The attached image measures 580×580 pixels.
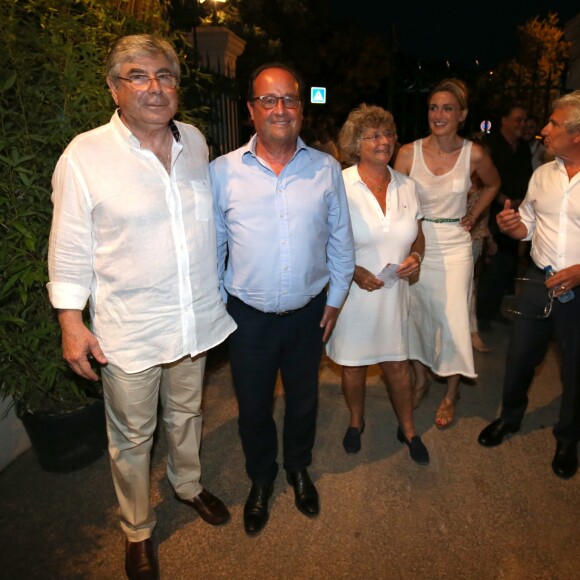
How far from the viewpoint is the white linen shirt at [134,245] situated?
2111 millimetres

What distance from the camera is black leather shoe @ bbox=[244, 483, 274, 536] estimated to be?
9.35ft

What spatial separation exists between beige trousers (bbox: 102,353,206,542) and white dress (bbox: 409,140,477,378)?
5.77ft

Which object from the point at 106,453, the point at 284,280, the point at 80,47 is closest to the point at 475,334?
the point at 284,280

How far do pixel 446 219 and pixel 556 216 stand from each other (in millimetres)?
695

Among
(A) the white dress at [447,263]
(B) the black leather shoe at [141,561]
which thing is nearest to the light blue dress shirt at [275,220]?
(A) the white dress at [447,263]

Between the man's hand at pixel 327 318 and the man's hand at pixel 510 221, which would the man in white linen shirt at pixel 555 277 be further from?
the man's hand at pixel 327 318

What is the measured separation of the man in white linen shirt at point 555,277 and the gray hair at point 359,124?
2.86 feet

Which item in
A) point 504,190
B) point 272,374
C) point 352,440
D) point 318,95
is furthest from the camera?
point 318,95

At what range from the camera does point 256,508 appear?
2904 millimetres

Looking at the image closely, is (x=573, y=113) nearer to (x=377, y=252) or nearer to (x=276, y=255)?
(x=377, y=252)

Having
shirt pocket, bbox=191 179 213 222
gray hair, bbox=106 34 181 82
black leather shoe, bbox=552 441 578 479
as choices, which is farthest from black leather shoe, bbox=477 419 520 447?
gray hair, bbox=106 34 181 82

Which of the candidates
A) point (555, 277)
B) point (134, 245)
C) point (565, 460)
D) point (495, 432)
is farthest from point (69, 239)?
point (565, 460)

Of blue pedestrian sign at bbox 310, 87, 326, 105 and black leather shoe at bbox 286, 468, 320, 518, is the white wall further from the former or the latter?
blue pedestrian sign at bbox 310, 87, 326, 105

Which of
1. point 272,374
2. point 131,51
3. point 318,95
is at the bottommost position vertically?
point 272,374
